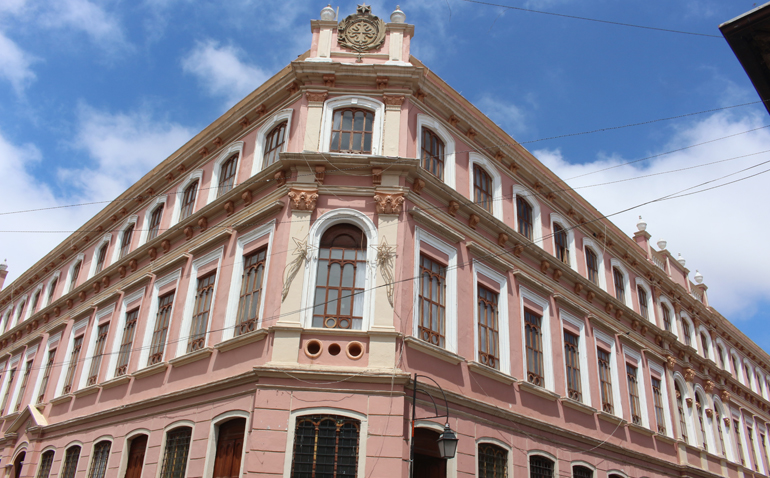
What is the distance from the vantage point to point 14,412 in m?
22.2

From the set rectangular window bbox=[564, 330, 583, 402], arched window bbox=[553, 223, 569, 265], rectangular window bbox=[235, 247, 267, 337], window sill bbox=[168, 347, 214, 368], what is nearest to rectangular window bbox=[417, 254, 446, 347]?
rectangular window bbox=[235, 247, 267, 337]

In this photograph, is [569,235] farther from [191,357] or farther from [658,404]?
[191,357]

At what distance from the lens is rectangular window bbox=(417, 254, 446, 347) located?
13.2m

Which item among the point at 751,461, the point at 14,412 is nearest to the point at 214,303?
the point at 14,412

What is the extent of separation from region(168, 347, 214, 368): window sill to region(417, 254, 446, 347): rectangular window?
4.80 meters

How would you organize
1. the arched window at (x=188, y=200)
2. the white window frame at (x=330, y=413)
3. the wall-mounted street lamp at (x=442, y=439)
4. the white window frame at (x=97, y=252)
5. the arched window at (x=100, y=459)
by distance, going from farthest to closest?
the white window frame at (x=97, y=252) < the arched window at (x=188, y=200) < the arched window at (x=100, y=459) < the white window frame at (x=330, y=413) < the wall-mounted street lamp at (x=442, y=439)

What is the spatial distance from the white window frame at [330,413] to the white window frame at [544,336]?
5.52m

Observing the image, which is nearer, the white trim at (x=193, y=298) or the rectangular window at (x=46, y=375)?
the white trim at (x=193, y=298)

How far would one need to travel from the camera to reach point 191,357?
14.2 meters

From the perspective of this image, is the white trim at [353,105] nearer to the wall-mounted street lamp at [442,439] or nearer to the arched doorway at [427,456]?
the wall-mounted street lamp at [442,439]

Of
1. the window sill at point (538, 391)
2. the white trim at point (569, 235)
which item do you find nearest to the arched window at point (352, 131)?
the window sill at point (538, 391)

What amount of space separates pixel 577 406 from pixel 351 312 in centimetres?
791

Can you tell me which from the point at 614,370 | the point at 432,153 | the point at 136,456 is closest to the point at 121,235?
the point at 136,456

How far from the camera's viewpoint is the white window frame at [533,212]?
17864 millimetres
